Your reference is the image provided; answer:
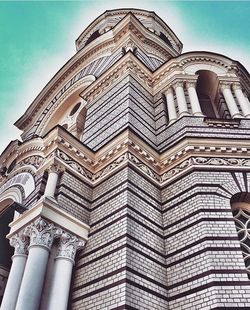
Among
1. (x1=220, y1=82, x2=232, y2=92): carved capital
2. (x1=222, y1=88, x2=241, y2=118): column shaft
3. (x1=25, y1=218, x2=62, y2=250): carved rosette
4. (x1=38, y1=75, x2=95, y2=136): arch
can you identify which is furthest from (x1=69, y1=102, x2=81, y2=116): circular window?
(x1=25, y1=218, x2=62, y2=250): carved rosette

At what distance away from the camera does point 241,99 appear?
11.6 metres

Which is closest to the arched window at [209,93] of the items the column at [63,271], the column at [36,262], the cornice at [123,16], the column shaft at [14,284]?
the column at [63,271]

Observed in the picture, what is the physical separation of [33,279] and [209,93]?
30.2ft

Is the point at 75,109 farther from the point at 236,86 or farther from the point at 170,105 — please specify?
the point at 236,86

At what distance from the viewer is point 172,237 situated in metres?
7.72

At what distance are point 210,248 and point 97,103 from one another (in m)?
7.35

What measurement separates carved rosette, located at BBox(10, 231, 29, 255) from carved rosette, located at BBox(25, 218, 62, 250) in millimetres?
181

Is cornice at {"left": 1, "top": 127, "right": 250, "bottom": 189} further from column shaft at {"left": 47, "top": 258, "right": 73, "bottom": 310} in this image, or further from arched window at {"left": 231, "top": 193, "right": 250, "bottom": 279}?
column shaft at {"left": 47, "top": 258, "right": 73, "bottom": 310}

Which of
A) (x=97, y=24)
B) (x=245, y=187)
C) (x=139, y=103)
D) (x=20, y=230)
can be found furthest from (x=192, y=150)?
(x=97, y=24)

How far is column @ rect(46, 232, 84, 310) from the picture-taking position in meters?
6.33

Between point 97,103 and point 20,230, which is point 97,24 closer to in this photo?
point 97,103

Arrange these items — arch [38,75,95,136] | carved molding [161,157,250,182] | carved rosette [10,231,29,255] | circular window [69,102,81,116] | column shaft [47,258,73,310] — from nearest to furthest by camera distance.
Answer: column shaft [47,258,73,310] < carved rosette [10,231,29,255] < carved molding [161,157,250,182] < circular window [69,102,81,116] < arch [38,75,95,136]

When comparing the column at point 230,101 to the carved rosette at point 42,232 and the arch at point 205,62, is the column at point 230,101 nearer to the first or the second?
the arch at point 205,62

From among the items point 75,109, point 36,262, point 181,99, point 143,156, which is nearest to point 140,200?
point 143,156
